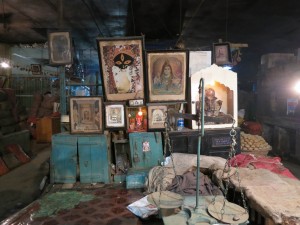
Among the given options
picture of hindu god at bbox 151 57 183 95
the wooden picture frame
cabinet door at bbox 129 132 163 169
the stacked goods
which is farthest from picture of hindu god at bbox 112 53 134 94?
the wooden picture frame

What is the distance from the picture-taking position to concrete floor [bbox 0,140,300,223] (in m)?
5.87

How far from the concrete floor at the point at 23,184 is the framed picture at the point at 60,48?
3.27 m

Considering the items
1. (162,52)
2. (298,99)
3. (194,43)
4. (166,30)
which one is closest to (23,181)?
(162,52)

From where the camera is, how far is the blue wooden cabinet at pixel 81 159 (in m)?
6.25

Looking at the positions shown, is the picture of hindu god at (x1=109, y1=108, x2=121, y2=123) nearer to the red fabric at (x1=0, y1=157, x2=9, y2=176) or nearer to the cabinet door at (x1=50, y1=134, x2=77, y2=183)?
the cabinet door at (x1=50, y1=134, x2=77, y2=183)

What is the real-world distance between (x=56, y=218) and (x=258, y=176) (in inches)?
156

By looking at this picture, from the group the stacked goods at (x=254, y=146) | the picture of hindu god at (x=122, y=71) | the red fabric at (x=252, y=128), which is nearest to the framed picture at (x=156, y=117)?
the picture of hindu god at (x=122, y=71)

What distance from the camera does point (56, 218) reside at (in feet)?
15.4

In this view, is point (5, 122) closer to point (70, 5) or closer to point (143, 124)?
point (70, 5)

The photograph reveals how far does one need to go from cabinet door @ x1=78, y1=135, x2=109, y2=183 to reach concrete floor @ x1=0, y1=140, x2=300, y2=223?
1384 mm

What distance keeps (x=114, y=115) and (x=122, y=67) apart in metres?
1.29

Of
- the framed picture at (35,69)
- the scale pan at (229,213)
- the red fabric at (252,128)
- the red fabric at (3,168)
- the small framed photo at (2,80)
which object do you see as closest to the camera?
the scale pan at (229,213)

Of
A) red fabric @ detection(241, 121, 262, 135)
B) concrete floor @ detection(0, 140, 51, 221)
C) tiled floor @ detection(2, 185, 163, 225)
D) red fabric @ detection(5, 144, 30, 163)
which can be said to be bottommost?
concrete floor @ detection(0, 140, 51, 221)

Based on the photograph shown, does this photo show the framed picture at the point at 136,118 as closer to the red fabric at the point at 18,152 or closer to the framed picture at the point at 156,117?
the framed picture at the point at 156,117
